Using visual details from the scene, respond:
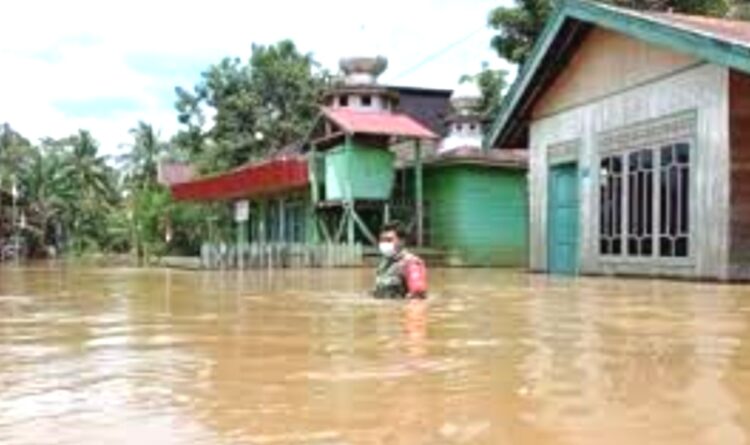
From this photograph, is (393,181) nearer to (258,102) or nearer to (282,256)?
(282,256)

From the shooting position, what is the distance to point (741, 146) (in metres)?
18.5

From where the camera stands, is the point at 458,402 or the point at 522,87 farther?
Result: the point at 522,87

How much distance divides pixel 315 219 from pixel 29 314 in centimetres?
2386

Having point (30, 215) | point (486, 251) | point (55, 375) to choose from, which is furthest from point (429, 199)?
point (30, 215)

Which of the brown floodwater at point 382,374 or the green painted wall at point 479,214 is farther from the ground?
the green painted wall at point 479,214

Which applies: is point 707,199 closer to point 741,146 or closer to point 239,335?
point 741,146

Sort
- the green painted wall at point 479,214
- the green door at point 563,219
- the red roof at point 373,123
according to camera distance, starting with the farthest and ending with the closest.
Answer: the green painted wall at point 479,214 → the red roof at point 373,123 → the green door at point 563,219

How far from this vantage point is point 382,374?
6.96 meters

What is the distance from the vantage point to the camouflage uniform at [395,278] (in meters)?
14.3

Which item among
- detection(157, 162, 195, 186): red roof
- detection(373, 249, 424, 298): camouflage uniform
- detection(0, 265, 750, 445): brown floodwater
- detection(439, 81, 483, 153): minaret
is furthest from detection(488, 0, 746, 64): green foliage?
detection(0, 265, 750, 445): brown floodwater

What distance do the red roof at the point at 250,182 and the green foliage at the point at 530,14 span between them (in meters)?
6.66

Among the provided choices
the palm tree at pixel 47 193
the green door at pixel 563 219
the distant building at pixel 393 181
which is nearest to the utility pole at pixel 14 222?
the palm tree at pixel 47 193

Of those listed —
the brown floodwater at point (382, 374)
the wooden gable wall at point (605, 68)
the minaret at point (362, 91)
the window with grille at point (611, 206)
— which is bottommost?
the brown floodwater at point (382, 374)

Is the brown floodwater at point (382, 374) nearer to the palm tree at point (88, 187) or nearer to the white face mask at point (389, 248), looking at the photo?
the white face mask at point (389, 248)
